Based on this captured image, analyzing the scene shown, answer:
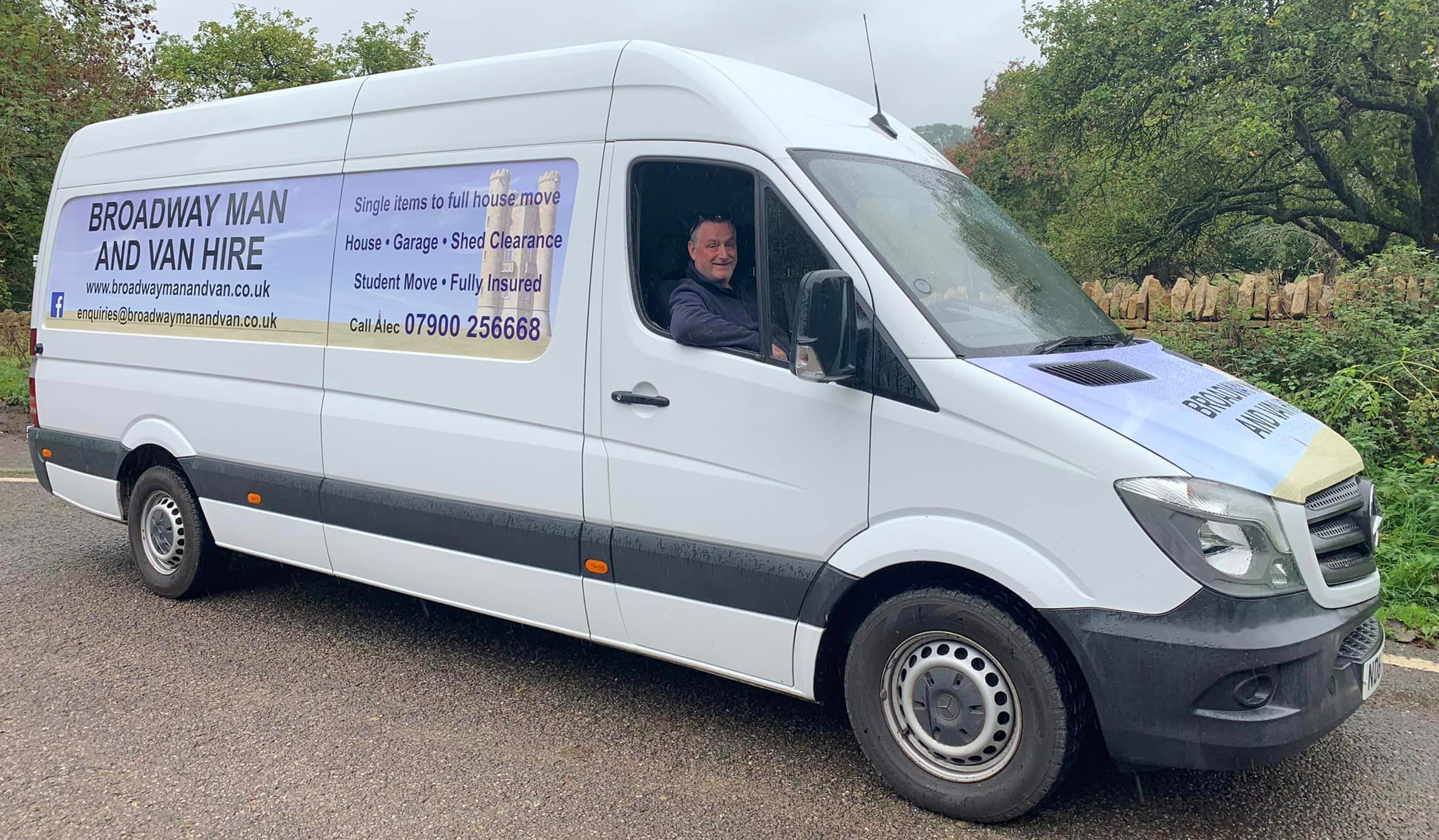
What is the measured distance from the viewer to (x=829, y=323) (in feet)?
10.5

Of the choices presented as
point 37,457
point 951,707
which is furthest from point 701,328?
point 37,457

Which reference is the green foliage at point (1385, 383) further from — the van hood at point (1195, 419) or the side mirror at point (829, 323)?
the side mirror at point (829, 323)

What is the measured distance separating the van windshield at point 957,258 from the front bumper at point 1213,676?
0.96 meters

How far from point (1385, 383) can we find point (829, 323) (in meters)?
5.39

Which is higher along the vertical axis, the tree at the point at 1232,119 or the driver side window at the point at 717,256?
the tree at the point at 1232,119

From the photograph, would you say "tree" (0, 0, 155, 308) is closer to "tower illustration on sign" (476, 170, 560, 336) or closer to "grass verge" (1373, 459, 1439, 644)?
"tower illustration on sign" (476, 170, 560, 336)

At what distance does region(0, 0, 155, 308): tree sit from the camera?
1452 cm

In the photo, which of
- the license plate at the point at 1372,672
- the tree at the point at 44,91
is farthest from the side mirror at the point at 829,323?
the tree at the point at 44,91

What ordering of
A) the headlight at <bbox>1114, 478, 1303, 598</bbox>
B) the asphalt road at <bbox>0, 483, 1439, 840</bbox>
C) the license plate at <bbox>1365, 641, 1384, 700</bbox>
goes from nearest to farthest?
the headlight at <bbox>1114, 478, 1303, 598</bbox> < the license plate at <bbox>1365, 641, 1384, 700</bbox> < the asphalt road at <bbox>0, 483, 1439, 840</bbox>

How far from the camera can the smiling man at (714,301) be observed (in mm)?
3613

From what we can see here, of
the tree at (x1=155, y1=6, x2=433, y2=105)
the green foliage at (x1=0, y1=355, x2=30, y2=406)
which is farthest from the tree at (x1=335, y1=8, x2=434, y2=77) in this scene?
the green foliage at (x1=0, y1=355, x2=30, y2=406)

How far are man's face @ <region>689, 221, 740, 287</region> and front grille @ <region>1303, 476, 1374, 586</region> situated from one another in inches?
78.5

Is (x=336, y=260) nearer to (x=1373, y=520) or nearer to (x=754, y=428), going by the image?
(x=754, y=428)

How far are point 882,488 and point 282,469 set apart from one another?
10.1 feet
